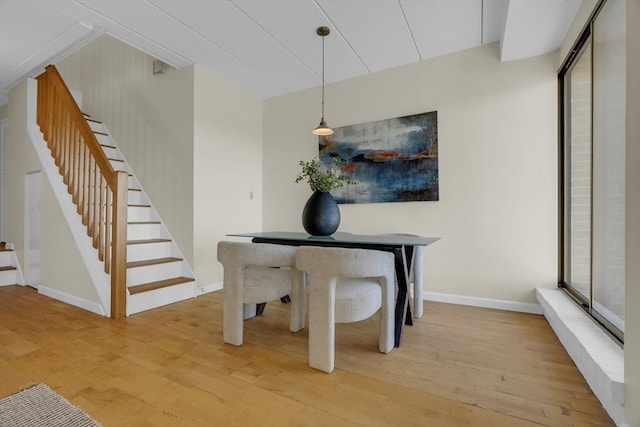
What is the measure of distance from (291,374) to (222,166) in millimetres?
2776

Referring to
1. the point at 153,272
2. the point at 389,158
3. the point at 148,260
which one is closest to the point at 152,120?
the point at 148,260

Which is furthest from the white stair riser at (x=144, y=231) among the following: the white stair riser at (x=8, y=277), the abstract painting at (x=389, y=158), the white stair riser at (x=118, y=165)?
the abstract painting at (x=389, y=158)

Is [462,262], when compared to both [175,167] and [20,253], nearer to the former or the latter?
[175,167]

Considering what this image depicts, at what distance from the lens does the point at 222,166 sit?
378 cm

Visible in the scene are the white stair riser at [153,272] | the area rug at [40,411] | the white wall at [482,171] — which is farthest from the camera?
the white stair riser at [153,272]

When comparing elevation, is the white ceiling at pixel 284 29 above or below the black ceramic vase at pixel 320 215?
above

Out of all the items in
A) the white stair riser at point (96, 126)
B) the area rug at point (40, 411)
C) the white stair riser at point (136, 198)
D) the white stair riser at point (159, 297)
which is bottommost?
the area rug at point (40, 411)

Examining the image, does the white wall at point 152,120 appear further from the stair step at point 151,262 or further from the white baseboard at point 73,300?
the white baseboard at point 73,300

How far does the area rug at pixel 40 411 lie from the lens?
1.28m

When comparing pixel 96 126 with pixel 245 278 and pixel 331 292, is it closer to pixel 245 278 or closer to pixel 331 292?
pixel 245 278

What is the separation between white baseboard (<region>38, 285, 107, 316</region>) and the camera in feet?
9.00

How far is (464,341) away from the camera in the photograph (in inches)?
85.1

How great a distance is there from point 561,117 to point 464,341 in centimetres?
214

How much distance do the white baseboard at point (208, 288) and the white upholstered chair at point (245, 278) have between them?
4.91ft
